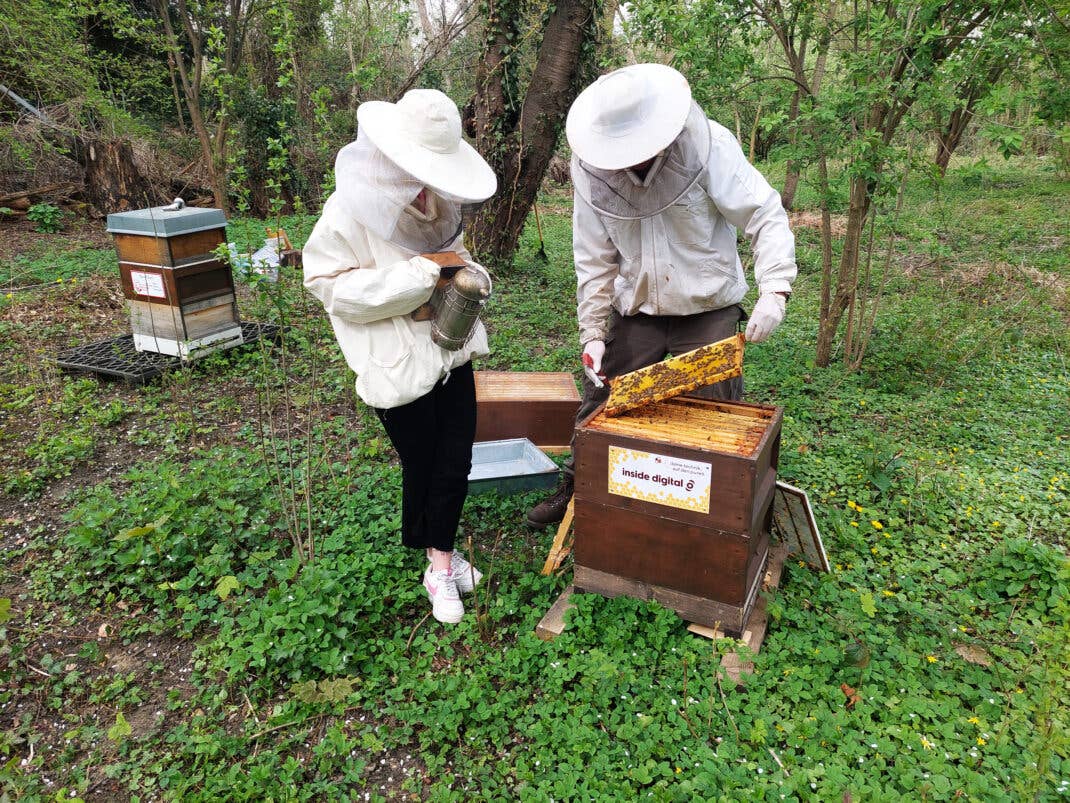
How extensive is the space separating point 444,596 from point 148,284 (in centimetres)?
322

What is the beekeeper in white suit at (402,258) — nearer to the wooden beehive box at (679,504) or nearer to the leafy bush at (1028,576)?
the wooden beehive box at (679,504)

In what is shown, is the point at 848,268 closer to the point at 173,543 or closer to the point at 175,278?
the point at 173,543

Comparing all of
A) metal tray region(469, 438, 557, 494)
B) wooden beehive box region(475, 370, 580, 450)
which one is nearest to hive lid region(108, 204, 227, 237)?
wooden beehive box region(475, 370, 580, 450)

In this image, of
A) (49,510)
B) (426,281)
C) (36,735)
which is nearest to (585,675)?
(426,281)

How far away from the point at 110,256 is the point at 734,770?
8.28 metres

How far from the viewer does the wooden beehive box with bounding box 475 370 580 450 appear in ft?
10.8

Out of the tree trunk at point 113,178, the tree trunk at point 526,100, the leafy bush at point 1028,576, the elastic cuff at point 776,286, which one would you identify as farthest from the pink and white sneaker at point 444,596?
the tree trunk at point 113,178

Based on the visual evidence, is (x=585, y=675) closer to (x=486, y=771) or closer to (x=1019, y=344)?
(x=486, y=771)

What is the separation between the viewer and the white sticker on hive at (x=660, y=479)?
196 centimetres

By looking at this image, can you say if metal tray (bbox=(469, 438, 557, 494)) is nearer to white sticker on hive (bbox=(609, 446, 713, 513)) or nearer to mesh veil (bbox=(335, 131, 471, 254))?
white sticker on hive (bbox=(609, 446, 713, 513))

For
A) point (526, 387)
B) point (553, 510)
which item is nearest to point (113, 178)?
point (526, 387)

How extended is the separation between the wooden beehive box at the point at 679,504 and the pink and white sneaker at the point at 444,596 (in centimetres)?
44

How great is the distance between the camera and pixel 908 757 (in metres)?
1.77

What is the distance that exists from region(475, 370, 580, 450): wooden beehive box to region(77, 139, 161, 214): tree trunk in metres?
8.05
